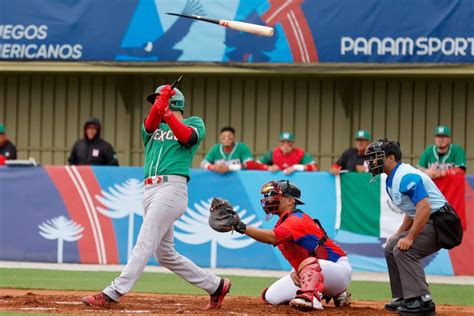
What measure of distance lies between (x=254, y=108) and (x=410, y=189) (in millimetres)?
11202

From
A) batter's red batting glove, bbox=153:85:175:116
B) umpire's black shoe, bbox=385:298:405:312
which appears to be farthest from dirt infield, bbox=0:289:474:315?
batter's red batting glove, bbox=153:85:175:116

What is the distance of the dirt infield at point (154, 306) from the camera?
978 centimetres

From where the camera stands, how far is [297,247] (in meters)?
10.1

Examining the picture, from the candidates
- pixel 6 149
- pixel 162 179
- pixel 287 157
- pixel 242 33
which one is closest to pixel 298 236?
pixel 162 179

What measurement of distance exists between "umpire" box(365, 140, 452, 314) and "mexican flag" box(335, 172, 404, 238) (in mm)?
5731

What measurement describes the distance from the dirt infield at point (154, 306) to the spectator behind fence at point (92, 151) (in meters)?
5.89

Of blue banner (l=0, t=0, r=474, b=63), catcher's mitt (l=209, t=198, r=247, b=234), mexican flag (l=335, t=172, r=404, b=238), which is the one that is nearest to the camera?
catcher's mitt (l=209, t=198, r=247, b=234)

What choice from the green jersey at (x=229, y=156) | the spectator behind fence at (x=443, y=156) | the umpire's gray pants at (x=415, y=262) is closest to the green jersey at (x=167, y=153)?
the umpire's gray pants at (x=415, y=262)

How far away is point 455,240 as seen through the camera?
10.1 m

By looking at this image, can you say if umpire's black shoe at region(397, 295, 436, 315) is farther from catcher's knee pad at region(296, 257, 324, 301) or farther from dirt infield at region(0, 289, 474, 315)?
catcher's knee pad at region(296, 257, 324, 301)

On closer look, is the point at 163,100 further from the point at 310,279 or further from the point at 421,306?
the point at 421,306

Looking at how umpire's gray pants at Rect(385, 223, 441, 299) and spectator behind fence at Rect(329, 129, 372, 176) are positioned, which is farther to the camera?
spectator behind fence at Rect(329, 129, 372, 176)

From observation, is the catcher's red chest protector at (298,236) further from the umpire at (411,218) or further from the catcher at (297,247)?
the umpire at (411,218)

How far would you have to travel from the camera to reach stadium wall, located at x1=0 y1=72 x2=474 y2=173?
2014 cm
